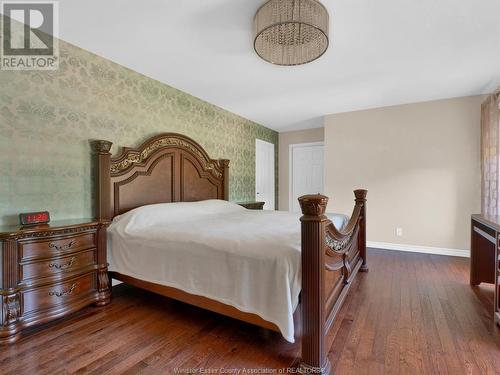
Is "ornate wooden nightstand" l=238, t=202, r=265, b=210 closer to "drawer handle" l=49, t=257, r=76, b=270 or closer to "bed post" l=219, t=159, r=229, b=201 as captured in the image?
"bed post" l=219, t=159, r=229, b=201

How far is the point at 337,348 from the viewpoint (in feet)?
5.25

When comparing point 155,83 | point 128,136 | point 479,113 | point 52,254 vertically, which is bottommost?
point 52,254

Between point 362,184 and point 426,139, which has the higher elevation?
point 426,139

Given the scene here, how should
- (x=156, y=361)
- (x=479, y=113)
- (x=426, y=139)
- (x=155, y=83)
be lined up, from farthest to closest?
(x=426, y=139), (x=479, y=113), (x=155, y=83), (x=156, y=361)

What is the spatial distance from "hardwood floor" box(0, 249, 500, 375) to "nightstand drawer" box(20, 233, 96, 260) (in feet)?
1.76

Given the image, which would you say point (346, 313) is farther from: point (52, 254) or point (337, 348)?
point (52, 254)

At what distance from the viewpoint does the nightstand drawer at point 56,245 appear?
1729mm

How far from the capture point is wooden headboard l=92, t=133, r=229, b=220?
2451mm

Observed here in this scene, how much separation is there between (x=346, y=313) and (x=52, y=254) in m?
2.29

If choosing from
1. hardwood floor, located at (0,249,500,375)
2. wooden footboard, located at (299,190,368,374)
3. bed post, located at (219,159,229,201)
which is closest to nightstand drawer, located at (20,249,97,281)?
hardwood floor, located at (0,249,500,375)

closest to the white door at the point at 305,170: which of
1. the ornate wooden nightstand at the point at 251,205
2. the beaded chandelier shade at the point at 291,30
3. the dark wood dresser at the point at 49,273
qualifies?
the ornate wooden nightstand at the point at 251,205

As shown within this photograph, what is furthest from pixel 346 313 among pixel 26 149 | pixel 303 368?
pixel 26 149

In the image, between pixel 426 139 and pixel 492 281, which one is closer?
pixel 492 281

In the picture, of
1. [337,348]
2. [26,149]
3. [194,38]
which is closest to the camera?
[337,348]
